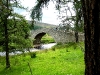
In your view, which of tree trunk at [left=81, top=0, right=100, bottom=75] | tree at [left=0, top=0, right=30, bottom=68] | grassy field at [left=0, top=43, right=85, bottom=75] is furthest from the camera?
tree at [left=0, top=0, right=30, bottom=68]

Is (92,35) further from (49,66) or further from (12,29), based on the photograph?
(12,29)

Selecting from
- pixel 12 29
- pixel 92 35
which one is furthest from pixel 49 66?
pixel 92 35

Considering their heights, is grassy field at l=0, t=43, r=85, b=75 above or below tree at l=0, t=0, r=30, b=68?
below

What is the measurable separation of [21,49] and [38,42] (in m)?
62.7

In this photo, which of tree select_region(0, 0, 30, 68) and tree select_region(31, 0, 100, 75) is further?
tree select_region(0, 0, 30, 68)

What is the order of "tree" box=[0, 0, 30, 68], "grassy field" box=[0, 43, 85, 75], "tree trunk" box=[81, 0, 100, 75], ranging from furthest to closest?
"tree" box=[0, 0, 30, 68] → "grassy field" box=[0, 43, 85, 75] → "tree trunk" box=[81, 0, 100, 75]

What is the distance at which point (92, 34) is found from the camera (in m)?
4.08

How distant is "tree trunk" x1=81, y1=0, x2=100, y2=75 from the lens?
3998 mm

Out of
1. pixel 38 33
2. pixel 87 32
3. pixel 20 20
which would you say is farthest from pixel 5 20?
pixel 38 33

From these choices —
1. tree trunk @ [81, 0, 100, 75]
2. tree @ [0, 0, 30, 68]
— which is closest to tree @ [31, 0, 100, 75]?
tree trunk @ [81, 0, 100, 75]

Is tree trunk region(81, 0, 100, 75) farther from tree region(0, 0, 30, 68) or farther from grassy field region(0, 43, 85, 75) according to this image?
tree region(0, 0, 30, 68)

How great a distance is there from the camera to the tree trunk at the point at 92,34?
3998 millimetres

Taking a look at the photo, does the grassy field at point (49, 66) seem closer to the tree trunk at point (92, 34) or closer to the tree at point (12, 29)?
the tree at point (12, 29)

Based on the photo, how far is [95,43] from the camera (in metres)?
4.05
